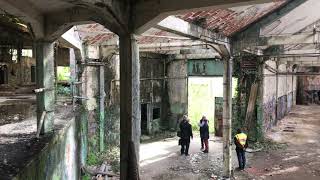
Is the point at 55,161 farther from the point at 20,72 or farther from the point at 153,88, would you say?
the point at 20,72

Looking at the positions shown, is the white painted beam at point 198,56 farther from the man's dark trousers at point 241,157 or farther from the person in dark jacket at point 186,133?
the man's dark trousers at point 241,157

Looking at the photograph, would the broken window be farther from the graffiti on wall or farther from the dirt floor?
the graffiti on wall

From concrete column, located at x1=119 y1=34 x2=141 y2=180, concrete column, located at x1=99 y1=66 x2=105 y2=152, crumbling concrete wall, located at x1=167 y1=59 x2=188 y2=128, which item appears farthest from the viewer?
crumbling concrete wall, located at x1=167 y1=59 x2=188 y2=128

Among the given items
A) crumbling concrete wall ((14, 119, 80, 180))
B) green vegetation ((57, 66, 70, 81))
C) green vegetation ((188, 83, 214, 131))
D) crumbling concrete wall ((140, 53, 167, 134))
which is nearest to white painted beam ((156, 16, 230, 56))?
crumbling concrete wall ((14, 119, 80, 180))

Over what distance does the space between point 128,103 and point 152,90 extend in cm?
1348

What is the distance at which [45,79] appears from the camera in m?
7.12

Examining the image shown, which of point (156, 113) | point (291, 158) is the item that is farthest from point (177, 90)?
point (291, 158)

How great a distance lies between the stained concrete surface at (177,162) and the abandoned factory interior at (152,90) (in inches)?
1.7

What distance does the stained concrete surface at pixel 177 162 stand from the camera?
11.8 metres

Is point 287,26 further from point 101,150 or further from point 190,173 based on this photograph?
point 101,150

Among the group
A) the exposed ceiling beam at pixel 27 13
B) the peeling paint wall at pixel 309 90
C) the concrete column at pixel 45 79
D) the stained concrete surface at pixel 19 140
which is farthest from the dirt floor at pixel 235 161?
the peeling paint wall at pixel 309 90

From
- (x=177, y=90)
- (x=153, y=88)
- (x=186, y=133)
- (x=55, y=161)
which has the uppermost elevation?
(x=153, y=88)

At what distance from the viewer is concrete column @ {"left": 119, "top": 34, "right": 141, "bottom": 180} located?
546 cm

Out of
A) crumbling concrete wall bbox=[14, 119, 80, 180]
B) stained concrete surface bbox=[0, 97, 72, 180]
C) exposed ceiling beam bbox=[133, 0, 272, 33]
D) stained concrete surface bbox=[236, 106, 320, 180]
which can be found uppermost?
exposed ceiling beam bbox=[133, 0, 272, 33]
